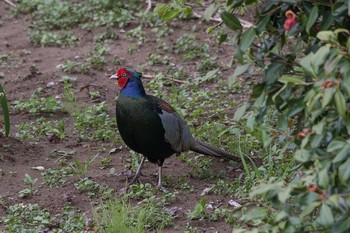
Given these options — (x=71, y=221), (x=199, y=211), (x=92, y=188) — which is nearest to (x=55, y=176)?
(x=92, y=188)

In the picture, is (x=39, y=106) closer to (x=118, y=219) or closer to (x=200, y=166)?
(x=200, y=166)

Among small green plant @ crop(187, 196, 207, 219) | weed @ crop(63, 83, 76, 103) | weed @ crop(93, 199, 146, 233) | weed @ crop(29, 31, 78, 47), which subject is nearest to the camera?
weed @ crop(93, 199, 146, 233)

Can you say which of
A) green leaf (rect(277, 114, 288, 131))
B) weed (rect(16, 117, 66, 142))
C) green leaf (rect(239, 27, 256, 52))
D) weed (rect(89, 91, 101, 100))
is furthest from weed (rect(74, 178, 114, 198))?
green leaf (rect(239, 27, 256, 52))

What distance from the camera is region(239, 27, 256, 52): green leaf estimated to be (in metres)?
3.66

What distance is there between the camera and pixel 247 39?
3.68 metres

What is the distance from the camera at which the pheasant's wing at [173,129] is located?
6754 millimetres

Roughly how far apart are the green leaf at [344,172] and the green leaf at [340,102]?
0.62ft

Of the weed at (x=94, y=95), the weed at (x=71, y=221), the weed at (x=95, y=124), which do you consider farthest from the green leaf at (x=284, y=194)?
the weed at (x=94, y=95)

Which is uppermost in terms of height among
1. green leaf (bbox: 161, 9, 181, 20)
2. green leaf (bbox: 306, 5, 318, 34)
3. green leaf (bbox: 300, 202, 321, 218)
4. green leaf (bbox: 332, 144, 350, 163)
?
green leaf (bbox: 306, 5, 318, 34)

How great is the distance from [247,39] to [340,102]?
0.66 meters

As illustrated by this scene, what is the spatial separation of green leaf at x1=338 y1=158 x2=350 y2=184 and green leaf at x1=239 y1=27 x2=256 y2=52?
737 mm

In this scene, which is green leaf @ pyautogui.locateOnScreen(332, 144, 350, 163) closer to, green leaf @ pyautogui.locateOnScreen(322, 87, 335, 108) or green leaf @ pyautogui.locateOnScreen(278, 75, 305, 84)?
green leaf @ pyautogui.locateOnScreen(322, 87, 335, 108)

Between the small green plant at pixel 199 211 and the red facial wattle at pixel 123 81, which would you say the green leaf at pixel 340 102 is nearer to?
the small green plant at pixel 199 211

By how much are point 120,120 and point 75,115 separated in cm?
147
